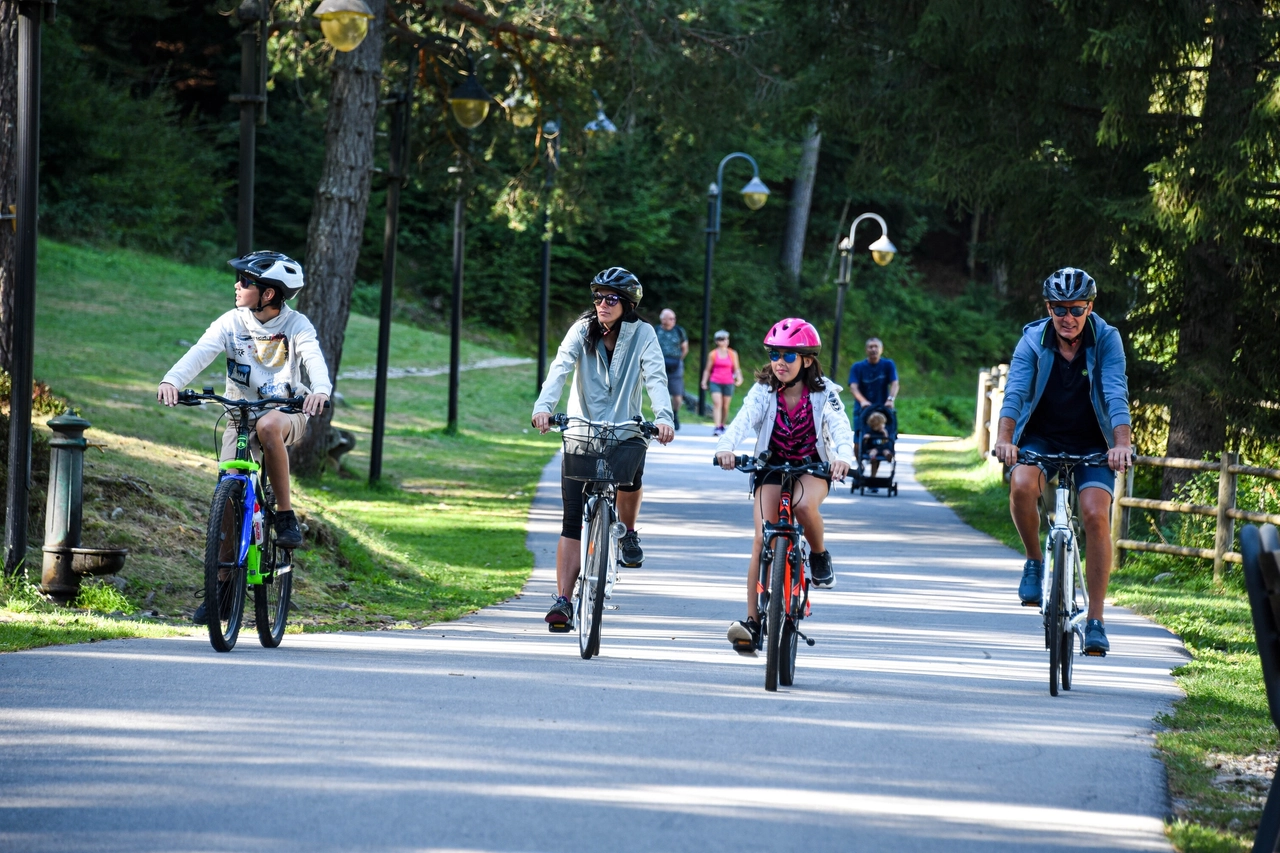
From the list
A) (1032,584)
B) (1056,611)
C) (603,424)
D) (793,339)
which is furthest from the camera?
(603,424)

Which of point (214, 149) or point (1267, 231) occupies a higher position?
point (214, 149)

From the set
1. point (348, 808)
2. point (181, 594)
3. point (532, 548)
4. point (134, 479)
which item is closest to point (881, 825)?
point (348, 808)

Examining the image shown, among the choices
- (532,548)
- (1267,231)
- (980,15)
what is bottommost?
(532,548)

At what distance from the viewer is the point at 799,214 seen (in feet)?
185

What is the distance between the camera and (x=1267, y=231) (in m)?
14.2

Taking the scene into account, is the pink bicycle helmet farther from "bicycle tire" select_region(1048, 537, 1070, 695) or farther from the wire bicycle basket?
"bicycle tire" select_region(1048, 537, 1070, 695)

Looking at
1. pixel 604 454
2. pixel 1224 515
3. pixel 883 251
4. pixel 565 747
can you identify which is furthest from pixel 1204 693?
pixel 883 251

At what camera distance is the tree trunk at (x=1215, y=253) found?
13.5 metres

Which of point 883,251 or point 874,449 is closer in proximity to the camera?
point 874,449

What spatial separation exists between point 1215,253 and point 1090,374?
8192 millimetres

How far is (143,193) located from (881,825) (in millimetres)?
39229

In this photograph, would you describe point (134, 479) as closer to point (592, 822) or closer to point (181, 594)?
point (181, 594)

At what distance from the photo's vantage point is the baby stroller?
1973 cm

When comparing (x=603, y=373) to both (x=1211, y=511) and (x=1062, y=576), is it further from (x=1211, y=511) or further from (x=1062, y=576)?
(x=1211, y=511)
